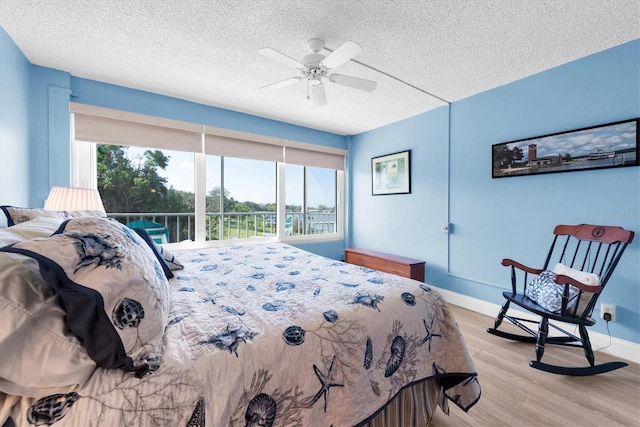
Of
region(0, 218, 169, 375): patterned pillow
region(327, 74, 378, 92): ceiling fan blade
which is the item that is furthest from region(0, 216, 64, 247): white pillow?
region(327, 74, 378, 92): ceiling fan blade

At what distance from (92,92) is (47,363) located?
297cm

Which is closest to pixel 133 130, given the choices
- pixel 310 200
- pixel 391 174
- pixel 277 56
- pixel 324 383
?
pixel 277 56

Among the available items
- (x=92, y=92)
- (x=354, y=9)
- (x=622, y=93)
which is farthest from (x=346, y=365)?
(x=92, y=92)

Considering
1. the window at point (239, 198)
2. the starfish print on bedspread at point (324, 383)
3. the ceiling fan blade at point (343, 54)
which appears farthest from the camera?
the window at point (239, 198)

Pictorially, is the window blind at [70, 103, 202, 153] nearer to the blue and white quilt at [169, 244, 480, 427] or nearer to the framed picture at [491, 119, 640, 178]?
the blue and white quilt at [169, 244, 480, 427]

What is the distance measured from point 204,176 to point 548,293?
3.60 meters

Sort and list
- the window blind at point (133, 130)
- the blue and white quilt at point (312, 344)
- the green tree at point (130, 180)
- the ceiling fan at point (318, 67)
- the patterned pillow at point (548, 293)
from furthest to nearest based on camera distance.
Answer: the green tree at point (130, 180) → the window blind at point (133, 130) → the patterned pillow at point (548, 293) → the ceiling fan at point (318, 67) → the blue and white quilt at point (312, 344)

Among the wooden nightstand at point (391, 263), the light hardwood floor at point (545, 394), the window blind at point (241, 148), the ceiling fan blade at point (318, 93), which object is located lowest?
the light hardwood floor at point (545, 394)

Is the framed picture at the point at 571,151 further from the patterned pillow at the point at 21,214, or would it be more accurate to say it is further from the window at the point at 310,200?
the patterned pillow at the point at 21,214

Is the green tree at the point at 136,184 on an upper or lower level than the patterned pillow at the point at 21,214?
upper

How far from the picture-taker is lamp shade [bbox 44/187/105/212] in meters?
1.94

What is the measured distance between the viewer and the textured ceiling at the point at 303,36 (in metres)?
1.66

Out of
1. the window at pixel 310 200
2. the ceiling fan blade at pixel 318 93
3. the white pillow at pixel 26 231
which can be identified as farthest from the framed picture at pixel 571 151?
the white pillow at pixel 26 231

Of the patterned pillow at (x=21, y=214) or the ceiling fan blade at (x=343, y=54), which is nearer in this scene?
the patterned pillow at (x=21, y=214)
